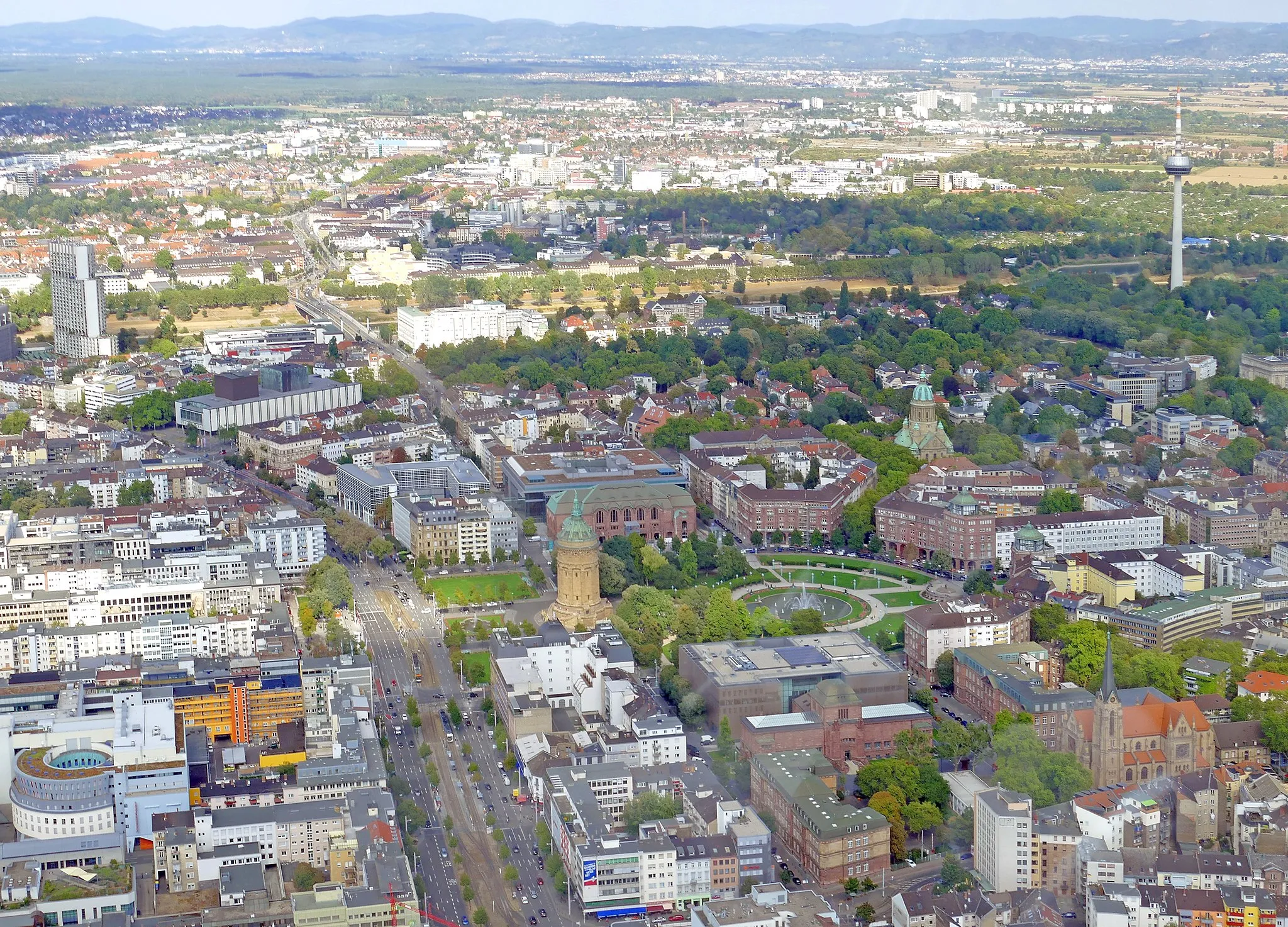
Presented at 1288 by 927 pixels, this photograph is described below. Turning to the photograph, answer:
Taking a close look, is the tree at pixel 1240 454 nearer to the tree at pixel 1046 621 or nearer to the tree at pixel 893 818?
the tree at pixel 1046 621

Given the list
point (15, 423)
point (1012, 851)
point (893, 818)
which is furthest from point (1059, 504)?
point (15, 423)

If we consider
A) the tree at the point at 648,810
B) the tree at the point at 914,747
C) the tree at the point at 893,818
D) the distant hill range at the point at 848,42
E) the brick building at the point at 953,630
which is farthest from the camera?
the distant hill range at the point at 848,42

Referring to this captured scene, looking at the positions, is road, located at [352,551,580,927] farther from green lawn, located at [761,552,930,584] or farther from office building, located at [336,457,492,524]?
green lawn, located at [761,552,930,584]

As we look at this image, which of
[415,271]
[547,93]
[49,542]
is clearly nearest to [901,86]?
[547,93]

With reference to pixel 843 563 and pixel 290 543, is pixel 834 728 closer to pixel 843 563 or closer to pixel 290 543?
pixel 843 563

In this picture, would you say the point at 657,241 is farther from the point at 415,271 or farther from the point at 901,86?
the point at 901,86

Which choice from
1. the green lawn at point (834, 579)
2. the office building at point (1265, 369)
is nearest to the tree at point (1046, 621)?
the green lawn at point (834, 579)
